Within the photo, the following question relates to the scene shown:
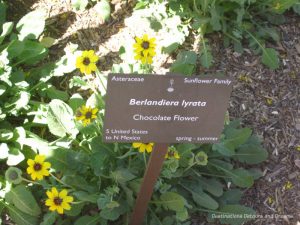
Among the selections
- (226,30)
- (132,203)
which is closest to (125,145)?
(132,203)

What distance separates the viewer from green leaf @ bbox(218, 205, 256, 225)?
2885 millimetres

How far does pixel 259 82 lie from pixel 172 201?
125 centimetres

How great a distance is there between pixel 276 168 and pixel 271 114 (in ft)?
1.29

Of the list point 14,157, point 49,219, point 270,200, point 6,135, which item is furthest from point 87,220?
point 270,200

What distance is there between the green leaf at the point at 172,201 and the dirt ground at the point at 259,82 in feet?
1.12

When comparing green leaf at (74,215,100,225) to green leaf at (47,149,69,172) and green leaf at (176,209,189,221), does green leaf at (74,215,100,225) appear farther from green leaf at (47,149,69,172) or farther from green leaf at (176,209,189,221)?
green leaf at (176,209,189,221)

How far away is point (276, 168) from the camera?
3.18 m

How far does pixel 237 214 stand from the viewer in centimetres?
289

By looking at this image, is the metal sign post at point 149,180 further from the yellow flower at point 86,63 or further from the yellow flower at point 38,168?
the yellow flower at point 86,63

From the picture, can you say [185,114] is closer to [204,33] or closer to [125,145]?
[125,145]

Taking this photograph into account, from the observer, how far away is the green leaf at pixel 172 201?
265 cm

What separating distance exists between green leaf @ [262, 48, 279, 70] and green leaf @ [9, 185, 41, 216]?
6.08 feet

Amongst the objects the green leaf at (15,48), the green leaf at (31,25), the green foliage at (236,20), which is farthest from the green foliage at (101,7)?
the green leaf at (15,48)

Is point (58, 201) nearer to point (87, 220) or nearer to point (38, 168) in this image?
point (38, 168)
